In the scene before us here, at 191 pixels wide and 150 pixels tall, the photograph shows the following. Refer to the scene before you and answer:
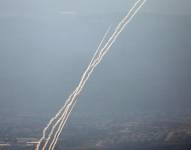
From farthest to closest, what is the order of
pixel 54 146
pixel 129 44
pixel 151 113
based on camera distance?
pixel 129 44 < pixel 151 113 < pixel 54 146

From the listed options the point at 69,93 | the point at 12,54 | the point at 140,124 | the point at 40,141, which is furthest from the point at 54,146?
the point at 12,54

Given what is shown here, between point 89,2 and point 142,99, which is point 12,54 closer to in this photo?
Result: point 89,2

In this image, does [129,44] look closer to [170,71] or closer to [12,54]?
[170,71]

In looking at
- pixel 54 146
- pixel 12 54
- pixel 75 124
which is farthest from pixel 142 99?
pixel 12 54

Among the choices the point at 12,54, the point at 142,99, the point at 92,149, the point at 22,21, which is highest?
the point at 22,21

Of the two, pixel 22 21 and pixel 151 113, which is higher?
pixel 22 21

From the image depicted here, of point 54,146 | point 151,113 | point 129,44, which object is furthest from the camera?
point 129,44

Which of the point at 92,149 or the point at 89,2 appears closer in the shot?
the point at 92,149
